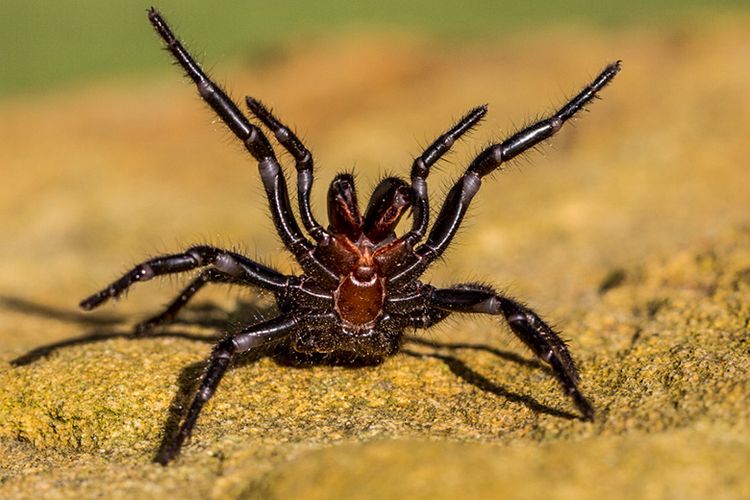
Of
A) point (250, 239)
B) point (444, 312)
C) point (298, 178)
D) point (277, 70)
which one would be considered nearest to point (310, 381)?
point (444, 312)

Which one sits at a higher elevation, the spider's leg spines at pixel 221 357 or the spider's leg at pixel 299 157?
the spider's leg at pixel 299 157

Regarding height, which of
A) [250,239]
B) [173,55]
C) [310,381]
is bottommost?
[310,381]

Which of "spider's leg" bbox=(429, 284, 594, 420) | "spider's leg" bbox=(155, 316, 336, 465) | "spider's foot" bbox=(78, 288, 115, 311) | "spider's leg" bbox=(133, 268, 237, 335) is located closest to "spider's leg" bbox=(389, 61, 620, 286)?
"spider's leg" bbox=(429, 284, 594, 420)

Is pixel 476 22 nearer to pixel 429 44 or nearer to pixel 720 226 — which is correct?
pixel 429 44

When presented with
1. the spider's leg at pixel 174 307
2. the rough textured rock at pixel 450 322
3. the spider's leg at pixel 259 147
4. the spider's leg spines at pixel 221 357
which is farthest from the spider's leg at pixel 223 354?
the spider's leg at pixel 174 307

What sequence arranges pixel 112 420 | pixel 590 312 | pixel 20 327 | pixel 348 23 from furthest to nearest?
1. pixel 348 23
2. pixel 20 327
3. pixel 590 312
4. pixel 112 420

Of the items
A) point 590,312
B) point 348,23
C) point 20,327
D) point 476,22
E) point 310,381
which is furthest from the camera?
point 476,22

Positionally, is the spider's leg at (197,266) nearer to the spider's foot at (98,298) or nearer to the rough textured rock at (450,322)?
the spider's foot at (98,298)
